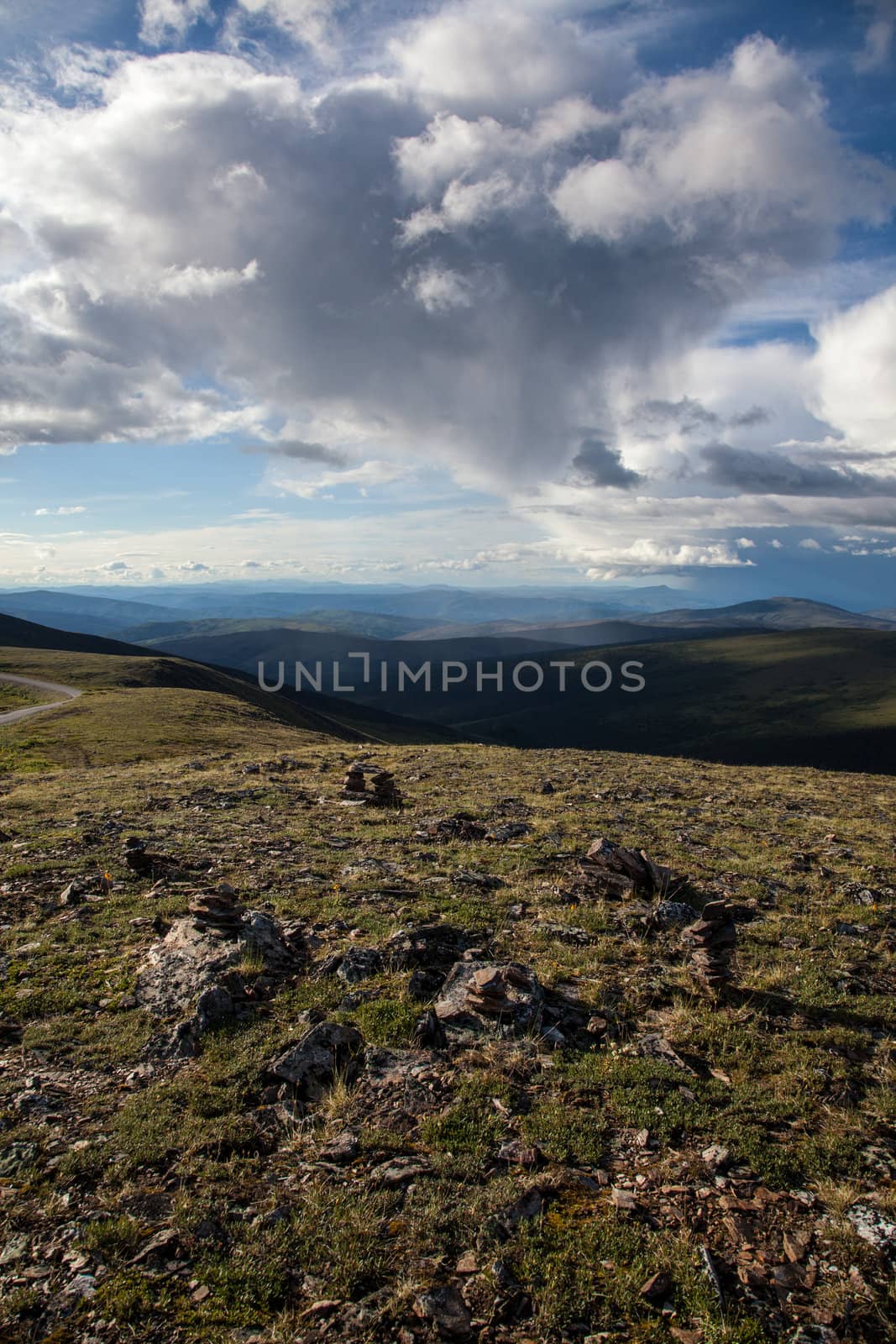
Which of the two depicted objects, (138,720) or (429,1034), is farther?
(138,720)

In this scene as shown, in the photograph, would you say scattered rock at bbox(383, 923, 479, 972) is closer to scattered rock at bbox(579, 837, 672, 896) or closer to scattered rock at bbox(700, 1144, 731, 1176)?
scattered rock at bbox(579, 837, 672, 896)

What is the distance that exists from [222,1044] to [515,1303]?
5.22 metres

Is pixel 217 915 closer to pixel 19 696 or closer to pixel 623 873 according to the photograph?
pixel 623 873

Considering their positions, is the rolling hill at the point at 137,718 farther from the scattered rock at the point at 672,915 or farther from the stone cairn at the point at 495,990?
the scattered rock at the point at 672,915

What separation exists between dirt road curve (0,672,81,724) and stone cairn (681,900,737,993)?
74.1 metres

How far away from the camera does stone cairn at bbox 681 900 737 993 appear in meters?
11.1

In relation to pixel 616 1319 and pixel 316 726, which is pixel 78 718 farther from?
pixel 616 1319

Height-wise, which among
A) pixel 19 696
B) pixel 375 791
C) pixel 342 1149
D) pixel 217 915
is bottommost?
pixel 19 696

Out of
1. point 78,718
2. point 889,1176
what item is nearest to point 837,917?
point 889,1176

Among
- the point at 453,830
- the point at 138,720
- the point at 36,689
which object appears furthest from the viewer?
the point at 36,689

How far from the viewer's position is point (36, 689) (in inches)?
3942

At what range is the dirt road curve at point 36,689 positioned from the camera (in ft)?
241

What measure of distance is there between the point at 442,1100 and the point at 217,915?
18.5 feet

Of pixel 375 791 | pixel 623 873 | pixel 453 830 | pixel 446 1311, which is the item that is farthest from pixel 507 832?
pixel 446 1311
